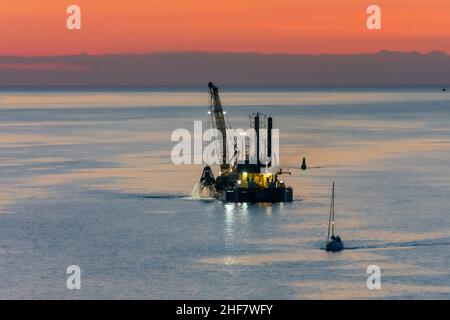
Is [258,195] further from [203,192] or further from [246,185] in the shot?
[203,192]

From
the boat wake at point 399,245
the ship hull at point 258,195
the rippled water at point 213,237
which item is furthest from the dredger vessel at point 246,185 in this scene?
the boat wake at point 399,245

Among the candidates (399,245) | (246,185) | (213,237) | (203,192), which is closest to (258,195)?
(246,185)

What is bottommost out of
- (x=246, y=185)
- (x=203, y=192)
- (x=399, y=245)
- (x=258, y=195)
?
(x=399, y=245)

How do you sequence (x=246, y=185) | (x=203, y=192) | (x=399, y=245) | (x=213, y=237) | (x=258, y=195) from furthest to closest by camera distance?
(x=203, y=192) < (x=246, y=185) < (x=258, y=195) < (x=213, y=237) < (x=399, y=245)

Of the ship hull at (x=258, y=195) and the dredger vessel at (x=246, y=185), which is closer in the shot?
the ship hull at (x=258, y=195)

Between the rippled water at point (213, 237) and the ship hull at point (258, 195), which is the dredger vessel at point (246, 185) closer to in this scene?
the ship hull at point (258, 195)

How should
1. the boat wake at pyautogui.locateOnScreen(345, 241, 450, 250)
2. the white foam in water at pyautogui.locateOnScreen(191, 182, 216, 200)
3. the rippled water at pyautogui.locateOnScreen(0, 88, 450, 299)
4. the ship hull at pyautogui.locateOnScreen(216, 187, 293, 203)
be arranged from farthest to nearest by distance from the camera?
the white foam in water at pyautogui.locateOnScreen(191, 182, 216, 200), the ship hull at pyautogui.locateOnScreen(216, 187, 293, 203), the boat wake at pyautogui.locateOnScreen(345, 241, 450, 250), the rippled water at pyautogui.locateOnScreen(0, 88, 450, 299)

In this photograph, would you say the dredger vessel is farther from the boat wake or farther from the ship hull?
the boat wake

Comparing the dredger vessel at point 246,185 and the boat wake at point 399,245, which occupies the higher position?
the dredger vessel at point 246,185

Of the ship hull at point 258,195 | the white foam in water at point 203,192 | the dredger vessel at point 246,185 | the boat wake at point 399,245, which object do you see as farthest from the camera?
the white foam in water at point 203,192

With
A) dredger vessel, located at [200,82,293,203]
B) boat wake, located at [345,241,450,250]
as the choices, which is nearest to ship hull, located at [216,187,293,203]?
dredger vessel, located at [200,82,293,203]

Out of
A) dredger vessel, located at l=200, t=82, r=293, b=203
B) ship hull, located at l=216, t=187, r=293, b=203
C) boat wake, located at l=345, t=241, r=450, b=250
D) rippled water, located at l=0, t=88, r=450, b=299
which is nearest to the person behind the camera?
rippled water, located at l=0, t=88, r=450, b=299
